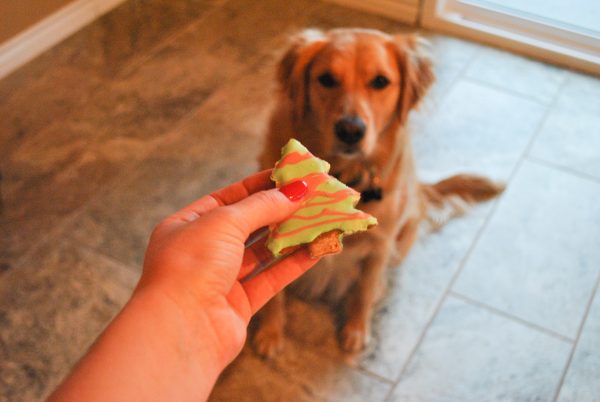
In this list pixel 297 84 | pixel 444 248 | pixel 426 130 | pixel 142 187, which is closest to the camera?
pixel 297 84

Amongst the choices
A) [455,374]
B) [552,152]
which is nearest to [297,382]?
[455,374]

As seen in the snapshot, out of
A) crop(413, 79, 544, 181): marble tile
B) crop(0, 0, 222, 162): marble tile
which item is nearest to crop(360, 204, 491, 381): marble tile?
crop(413, 79, 544, 181): marble tile

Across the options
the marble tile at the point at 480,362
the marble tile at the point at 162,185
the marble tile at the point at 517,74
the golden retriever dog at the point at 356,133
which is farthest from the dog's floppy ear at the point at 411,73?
the marble tile at the point at 517,74

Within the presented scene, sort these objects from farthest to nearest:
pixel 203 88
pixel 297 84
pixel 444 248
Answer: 1. pixel 203 88
2. pixel 444 248
3. pixel 297 84

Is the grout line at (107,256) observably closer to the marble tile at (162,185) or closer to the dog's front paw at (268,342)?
the marble tile at (162,185)

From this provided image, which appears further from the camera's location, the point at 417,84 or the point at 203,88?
the point at 203,88

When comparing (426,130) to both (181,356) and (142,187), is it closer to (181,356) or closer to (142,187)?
(142,187)
